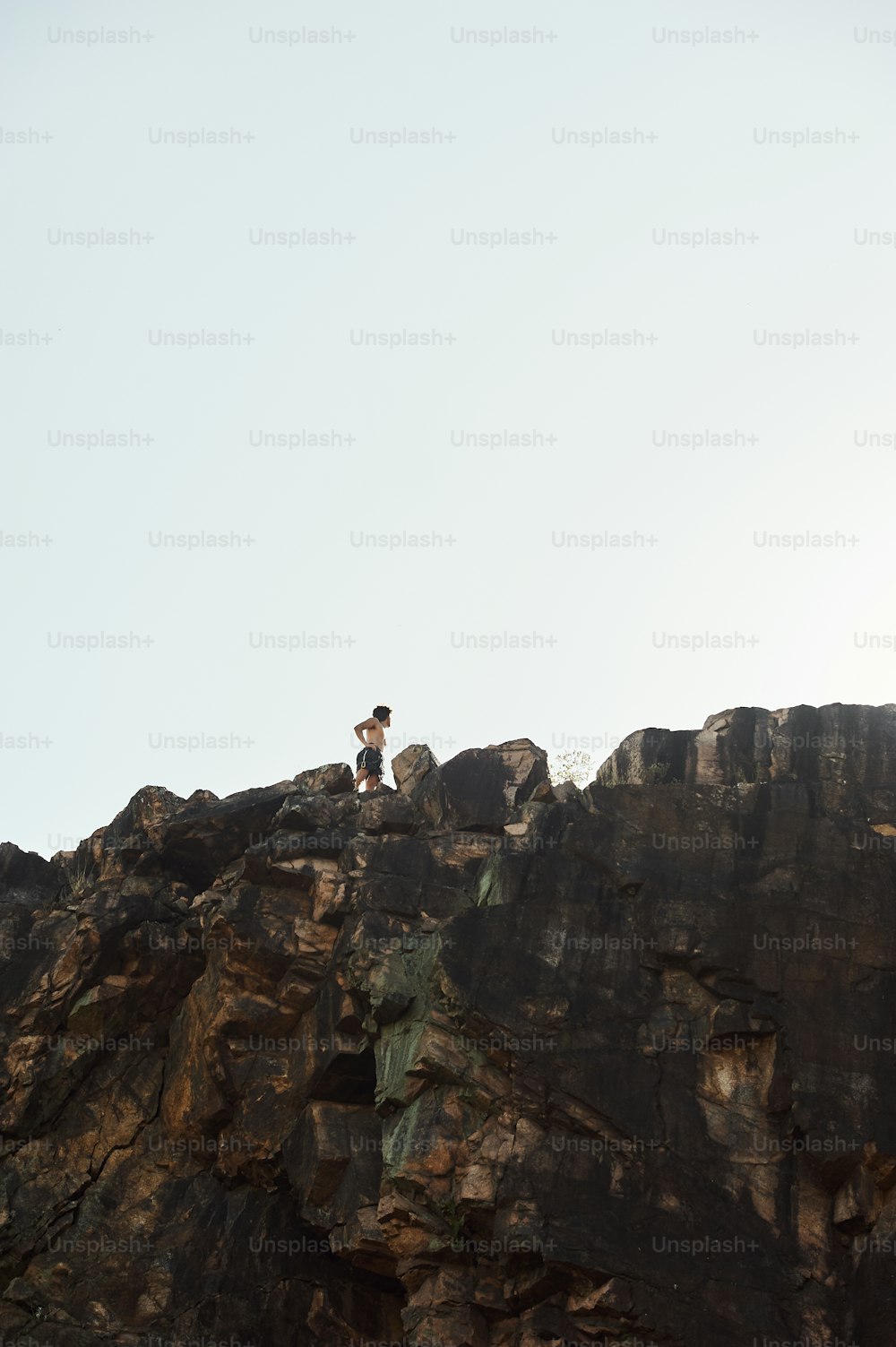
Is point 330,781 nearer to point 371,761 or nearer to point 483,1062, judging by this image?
point 371,761

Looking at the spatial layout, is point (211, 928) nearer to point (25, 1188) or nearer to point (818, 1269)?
point (25, 1188)

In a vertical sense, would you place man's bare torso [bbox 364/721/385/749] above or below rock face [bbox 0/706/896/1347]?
above

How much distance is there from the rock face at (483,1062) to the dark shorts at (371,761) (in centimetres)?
105

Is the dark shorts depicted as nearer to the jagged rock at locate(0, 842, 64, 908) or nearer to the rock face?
the rock face

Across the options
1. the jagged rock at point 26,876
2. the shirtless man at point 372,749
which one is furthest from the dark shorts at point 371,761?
the jagged rock at point 26,876

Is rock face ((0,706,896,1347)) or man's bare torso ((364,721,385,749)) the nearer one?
rock face ((0,706,896,1347))

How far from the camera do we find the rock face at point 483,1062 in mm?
28547

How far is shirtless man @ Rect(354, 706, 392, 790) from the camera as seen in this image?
1538 inches

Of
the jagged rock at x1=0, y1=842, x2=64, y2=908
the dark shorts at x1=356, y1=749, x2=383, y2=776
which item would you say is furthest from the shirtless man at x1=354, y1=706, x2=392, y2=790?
the jagged rock at x1=0, y1=842, x2=64, y2=908

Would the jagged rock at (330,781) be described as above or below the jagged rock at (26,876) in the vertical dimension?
above

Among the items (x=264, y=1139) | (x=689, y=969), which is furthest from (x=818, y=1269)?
(x=264, y=1139)

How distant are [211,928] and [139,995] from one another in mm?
3143

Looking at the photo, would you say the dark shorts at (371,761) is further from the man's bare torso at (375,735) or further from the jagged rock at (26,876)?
the jagged rock at (26,876)

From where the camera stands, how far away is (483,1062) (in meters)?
30.7
